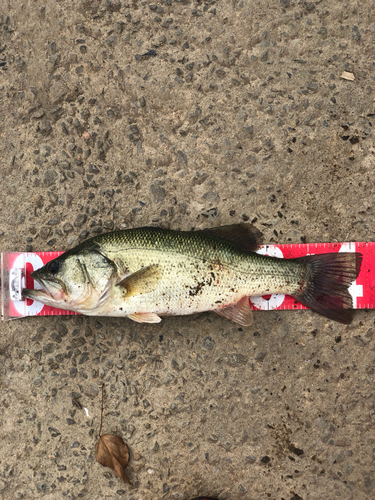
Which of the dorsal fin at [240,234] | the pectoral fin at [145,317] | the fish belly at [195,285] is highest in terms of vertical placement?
the dorsal fin at [240,234]

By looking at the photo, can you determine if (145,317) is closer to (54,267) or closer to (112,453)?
(54,267)

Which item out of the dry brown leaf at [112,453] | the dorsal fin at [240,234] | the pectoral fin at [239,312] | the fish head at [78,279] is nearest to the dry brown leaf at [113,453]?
the dry brown leaf at [112,453]

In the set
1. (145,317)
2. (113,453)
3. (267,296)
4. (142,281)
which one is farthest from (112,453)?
(267,296)

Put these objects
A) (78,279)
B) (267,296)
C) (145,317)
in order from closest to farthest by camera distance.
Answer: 1. (78,279)
2. (145,317)
3. (267,296)

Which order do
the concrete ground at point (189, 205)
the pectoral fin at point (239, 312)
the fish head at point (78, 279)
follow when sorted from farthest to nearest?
1. the concrete ground at point (189, 205)
2. the pectoral fin at point (239, 312)
3. the fish head at point (78, 279)

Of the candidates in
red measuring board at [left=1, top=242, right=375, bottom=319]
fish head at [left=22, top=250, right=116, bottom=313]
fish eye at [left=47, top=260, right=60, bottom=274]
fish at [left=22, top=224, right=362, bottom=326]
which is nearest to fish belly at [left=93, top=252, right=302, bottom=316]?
fish at [left=22, top=224, right=362, bottom=326]

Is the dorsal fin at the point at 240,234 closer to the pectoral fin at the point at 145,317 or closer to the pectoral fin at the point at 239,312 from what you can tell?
the pectoral fin at the point at 239,312

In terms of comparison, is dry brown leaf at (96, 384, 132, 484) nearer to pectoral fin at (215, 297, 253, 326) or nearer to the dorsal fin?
pectoral fin at (215, 297, 253, 326)
